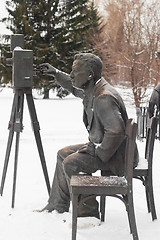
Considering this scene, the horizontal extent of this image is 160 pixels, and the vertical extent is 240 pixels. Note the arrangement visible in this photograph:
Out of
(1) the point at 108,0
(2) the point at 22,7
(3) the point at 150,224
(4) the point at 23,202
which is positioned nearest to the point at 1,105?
(1) the point at 108,0

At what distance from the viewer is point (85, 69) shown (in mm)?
3758

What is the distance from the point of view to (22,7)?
24.1 metres

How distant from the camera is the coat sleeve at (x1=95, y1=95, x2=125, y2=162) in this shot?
137 inches

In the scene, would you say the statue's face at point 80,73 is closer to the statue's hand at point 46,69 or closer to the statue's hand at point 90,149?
the statue's hand at point 90,149

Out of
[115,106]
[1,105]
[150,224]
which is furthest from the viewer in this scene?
[1,105]

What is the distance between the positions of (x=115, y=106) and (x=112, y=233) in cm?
130

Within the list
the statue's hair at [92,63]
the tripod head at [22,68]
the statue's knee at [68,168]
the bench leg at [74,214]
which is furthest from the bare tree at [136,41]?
the bench leg at [74,214]

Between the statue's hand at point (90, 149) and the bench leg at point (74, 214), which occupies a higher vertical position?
the statue's hand at point (90, 149)

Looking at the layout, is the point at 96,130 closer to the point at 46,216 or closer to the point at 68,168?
the point at 68,168

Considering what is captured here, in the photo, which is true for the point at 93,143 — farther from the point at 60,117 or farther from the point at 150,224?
the point at 60,117

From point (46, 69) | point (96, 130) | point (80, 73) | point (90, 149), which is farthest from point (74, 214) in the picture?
point (46, 69)

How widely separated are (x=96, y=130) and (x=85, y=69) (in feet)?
2.00

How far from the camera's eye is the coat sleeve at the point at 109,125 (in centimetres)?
347

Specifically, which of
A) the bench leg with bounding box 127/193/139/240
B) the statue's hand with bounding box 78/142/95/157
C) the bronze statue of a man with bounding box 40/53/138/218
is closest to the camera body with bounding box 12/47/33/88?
the bronze statue of a man with bounding box 40/53/138/218
